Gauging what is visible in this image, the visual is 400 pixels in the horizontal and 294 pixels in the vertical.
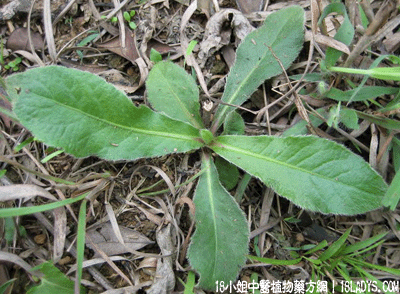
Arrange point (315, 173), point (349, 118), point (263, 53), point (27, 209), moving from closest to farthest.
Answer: point (27, 209), point (315, 173), point (349, 118), point (263, 53)

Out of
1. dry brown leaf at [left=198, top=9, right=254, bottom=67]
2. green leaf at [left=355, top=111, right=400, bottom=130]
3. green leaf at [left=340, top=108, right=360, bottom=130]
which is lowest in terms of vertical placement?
green leaf at [left=355, top=111, right=400, bottom=130]

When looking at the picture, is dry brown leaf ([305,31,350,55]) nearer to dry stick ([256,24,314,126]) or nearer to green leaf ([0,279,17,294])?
dry stick ([256,24,314,126])

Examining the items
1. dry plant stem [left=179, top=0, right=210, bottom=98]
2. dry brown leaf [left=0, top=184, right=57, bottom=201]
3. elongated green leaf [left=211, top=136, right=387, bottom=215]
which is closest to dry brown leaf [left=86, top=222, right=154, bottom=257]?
dry brown leaf [left=0, top=184, right=57, bottom=201]

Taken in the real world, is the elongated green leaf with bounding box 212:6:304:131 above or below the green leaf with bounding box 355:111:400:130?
above

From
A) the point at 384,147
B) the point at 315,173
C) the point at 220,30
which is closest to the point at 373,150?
the point at 384,147

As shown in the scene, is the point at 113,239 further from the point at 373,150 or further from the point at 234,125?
the point at 373,150

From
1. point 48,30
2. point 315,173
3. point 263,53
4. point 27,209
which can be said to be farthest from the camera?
point 48,30

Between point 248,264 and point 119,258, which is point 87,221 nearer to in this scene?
point 119,258

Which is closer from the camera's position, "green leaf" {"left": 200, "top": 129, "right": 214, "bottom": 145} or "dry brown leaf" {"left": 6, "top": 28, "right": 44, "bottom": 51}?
"green leaf" {"left": 200, "top": 129, "right": 214, "bottom": 145}
